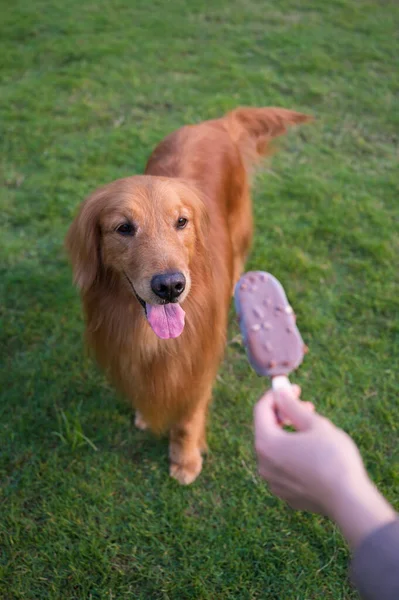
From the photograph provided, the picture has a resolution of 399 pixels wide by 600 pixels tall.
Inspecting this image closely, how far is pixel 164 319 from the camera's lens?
2.35m

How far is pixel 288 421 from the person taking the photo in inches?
63.7

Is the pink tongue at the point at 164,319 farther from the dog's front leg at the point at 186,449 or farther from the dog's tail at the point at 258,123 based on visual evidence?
the dog's tail at the point at 258,123

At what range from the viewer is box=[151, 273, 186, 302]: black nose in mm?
2176

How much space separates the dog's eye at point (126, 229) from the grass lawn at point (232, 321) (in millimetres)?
1276

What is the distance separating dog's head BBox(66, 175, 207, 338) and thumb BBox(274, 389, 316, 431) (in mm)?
764

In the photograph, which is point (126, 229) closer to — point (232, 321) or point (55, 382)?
point (55, 382)

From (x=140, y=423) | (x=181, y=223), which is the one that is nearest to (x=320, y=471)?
(x=181, y=223)

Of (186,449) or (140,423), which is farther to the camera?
(140,423)

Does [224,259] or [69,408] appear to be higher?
[224,259]

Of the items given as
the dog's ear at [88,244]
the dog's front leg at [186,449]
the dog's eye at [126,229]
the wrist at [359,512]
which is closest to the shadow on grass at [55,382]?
the dog's front leg at [186,449]

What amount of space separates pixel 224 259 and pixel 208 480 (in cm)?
129

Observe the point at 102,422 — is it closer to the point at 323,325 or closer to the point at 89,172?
the point at 323,325

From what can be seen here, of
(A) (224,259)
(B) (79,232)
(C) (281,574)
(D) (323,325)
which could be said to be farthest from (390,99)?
(C) (281,574)

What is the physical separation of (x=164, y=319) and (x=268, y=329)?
0.48 metres
